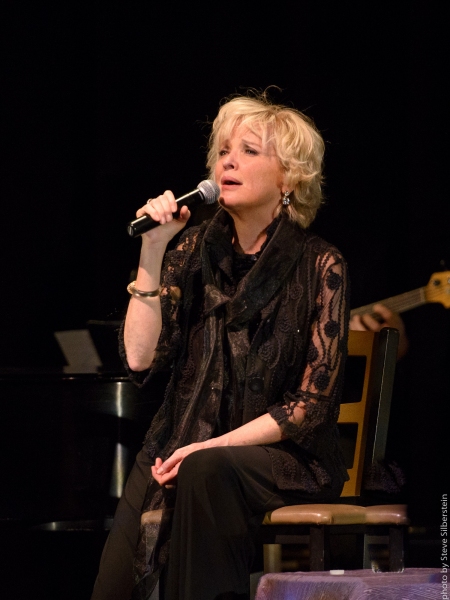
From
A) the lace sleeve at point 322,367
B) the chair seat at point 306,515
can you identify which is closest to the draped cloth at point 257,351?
the lace sleeve at point 322,367

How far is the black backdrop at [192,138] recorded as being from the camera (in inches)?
132

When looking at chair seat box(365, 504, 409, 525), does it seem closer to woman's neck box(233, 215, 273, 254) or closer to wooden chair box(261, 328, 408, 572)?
wooden chair box(261, 328, 408, 572)

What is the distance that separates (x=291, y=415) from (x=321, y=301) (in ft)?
1.04

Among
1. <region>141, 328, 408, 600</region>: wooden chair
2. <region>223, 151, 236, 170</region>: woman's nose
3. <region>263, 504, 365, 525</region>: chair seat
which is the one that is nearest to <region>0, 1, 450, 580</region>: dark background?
<region>141, 328, 408, 600</region>: wooden chair

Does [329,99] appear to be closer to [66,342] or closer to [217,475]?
[66,342]

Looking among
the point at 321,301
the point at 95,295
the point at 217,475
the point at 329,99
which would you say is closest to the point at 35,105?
the point at 95,295

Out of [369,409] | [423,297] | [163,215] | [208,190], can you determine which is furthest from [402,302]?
[163,215]

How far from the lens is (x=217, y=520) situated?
6.32 feet

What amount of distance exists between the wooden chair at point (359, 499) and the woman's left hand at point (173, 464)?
0.32 metres

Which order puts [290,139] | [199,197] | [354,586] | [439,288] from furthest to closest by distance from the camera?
[439,288] → [290,139] → [199,197] → [354,586]

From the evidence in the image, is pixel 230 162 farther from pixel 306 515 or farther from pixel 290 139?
pixel 306 515

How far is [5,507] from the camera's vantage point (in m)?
2.86

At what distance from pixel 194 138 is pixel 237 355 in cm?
191

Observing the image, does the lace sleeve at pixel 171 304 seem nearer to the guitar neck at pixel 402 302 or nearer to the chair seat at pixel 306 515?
the chair seat at pixel 306 515
